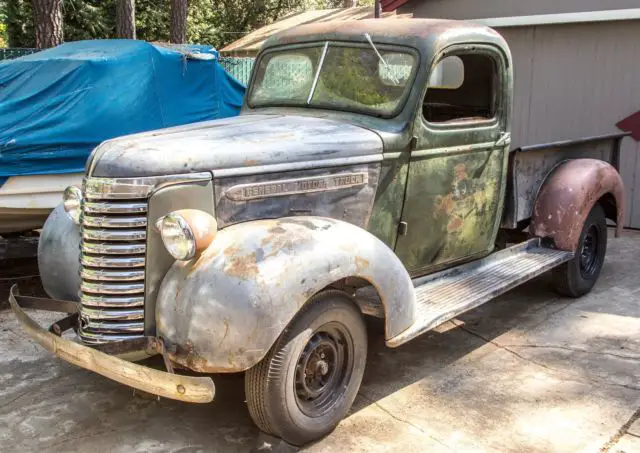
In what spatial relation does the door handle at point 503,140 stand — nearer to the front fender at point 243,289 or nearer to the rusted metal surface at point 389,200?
the rusted metal surface at point 389,200

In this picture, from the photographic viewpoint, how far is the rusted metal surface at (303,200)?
3.39 meters

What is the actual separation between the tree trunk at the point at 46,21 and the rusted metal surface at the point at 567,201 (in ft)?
30.7

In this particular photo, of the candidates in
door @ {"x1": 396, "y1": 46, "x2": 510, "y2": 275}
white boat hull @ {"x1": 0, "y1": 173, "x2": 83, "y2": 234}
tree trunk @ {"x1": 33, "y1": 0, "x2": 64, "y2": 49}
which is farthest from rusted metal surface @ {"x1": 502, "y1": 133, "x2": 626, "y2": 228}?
Result: tree trunk @ {"x1": 33, "y1": 0, "x2": 64, "y2": 49}

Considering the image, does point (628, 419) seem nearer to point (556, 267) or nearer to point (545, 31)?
point (556, 267)

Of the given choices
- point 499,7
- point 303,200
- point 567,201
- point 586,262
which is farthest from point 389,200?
point 499,7

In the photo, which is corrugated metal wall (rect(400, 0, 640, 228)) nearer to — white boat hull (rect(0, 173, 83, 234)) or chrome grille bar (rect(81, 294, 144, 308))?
white boat hull (rect(0, 173, 83, 234))

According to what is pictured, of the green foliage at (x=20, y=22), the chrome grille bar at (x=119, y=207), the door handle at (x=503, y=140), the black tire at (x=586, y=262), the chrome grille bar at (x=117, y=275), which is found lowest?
the black tire at (x=586, y=262)

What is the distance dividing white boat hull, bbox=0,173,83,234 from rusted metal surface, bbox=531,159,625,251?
11.5 ft

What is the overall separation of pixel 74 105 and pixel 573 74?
5.56 meters

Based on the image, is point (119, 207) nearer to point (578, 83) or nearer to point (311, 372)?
point (311, 372)

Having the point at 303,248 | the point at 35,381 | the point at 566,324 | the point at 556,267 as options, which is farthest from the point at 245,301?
the point at 556,267

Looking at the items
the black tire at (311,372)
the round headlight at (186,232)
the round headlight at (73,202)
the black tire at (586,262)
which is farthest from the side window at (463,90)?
the round headlight at (73,202)

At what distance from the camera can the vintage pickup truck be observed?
3.03 m

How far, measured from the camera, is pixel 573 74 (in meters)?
8.12
